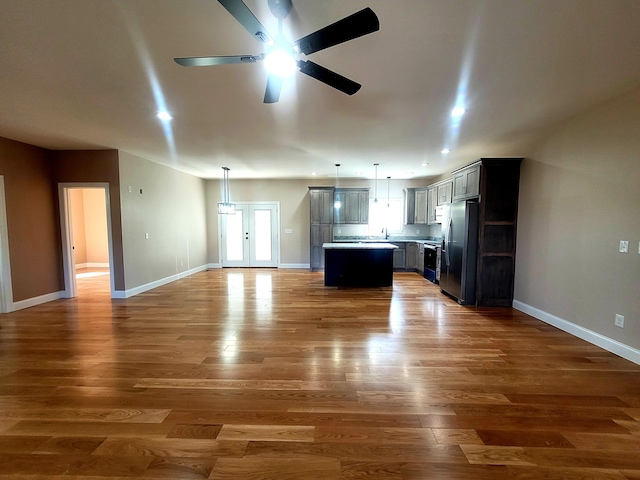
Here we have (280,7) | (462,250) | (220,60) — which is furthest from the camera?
(462,250)

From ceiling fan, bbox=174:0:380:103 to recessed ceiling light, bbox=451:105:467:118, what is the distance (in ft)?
5.65

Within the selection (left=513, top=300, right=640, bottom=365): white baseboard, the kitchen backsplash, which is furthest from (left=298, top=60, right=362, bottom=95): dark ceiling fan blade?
the kitchen backsplash

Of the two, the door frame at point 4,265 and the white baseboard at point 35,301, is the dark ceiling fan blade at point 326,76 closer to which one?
the door frame at point 4,265

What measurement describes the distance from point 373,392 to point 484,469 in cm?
85

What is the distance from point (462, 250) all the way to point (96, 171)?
677 centimetres

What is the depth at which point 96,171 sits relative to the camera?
4.92 metres

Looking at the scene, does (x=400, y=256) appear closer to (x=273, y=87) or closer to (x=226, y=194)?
(x=226, y=194)

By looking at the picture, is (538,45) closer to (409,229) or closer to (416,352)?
(416,352)

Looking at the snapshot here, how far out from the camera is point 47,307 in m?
4.49

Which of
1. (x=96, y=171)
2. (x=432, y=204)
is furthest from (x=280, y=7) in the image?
(x=432, y=204)

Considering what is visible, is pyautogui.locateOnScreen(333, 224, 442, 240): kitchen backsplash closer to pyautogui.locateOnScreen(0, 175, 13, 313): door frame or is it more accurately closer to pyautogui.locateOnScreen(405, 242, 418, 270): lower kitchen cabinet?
pyautogui.locateOnScreen(405, 242, 418, 270): lower kitchen cabinet

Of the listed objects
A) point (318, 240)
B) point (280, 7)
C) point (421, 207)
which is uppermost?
point (280, 7)

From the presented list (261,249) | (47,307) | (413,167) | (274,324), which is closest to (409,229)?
(413,167)

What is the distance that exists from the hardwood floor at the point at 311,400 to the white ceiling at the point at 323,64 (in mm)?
2736
